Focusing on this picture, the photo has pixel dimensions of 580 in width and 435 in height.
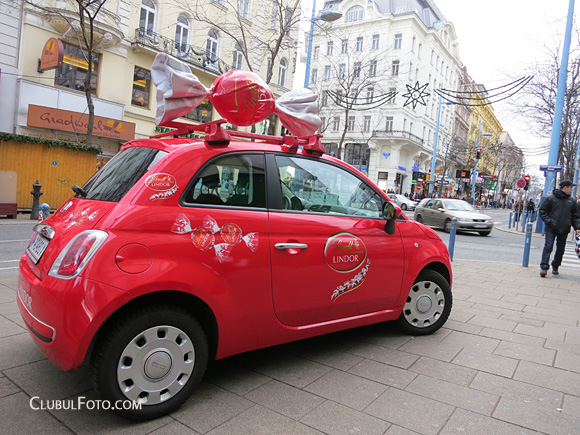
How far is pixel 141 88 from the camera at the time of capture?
21.2 metres

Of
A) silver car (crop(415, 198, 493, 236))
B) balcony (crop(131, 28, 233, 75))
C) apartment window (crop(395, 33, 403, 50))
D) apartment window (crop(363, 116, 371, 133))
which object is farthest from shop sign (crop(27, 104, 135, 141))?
apartment window (crop(363, 116, 371, 133))

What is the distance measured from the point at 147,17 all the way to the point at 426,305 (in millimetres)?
21419

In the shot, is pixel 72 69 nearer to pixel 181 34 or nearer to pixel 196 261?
pixel 181 34

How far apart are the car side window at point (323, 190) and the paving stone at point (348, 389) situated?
1238mm

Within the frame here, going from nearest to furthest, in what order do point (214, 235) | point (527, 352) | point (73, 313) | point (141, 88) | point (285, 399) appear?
1. point (73, 313)
2. point (214, 235)
3. point (285, 399)
4. point (527, 352)
5. point (141, 88)

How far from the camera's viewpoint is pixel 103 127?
1908 centimetres

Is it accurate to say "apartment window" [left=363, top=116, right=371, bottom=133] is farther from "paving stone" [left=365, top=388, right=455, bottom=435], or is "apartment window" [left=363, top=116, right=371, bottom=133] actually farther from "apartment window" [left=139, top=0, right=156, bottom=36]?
"paving stone" [left=365, top=388, right=455, bottom=435]

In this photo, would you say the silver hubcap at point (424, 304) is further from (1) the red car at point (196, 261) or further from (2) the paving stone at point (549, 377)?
(2) the paving stone at point (549, 377)

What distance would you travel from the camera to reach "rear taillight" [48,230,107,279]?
2.25 metres

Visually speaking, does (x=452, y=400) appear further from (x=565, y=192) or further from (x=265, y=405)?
(x=565, y=192)

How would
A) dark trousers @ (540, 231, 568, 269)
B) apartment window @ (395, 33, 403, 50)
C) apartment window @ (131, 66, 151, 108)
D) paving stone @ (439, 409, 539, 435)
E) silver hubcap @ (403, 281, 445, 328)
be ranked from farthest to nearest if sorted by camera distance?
1. apartment window @ (395, 33, 403, 50)
2. apartment window @ (131, 66, 151, 108)
3. dark trousers @ (540, 231, 568, 269)
4. silver hubcap @ (403, 281, 445, 328)
5. paving stone @ (439, 409, 539, 435)

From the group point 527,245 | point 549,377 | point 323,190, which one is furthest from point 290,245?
point 527,245

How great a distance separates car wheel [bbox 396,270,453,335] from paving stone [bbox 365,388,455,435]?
3.94 ft

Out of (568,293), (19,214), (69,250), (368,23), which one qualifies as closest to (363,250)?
(69,250)
